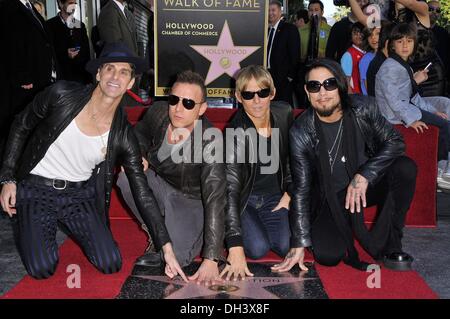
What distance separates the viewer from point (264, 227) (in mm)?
4457

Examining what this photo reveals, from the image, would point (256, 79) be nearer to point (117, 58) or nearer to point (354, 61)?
point (117, 58)

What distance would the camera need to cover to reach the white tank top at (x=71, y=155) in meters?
4.04

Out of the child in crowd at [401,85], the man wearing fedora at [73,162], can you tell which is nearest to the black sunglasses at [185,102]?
the man wearing fedora at [73,162]

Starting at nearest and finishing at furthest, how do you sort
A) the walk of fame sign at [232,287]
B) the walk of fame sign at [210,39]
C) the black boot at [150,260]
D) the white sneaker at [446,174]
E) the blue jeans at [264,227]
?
the walk of fame sign at [232,287]
the black boot at [150,260]
the blue jeans at [264,227]
the white sneaker at [446,174]
the walk of fame sign at [210,39]

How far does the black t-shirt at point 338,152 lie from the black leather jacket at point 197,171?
30.5 inches

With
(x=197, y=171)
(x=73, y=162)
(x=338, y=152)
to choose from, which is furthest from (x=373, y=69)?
(x=73, y=162)

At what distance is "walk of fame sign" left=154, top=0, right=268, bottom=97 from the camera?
659 centimetres

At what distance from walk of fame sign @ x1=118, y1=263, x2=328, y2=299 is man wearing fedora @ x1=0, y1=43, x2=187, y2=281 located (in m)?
0.28

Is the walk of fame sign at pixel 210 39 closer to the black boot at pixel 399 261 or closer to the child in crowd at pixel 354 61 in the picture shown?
the child in crowd at pixel 354 61

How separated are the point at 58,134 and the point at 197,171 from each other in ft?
3.09

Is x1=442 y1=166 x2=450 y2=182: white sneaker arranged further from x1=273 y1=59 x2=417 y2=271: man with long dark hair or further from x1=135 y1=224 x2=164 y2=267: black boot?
x1=135 y1=224 x2=164 y2=267: black boot

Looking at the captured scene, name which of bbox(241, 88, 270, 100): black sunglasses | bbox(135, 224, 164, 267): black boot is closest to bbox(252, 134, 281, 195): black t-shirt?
bbox(241, 88, 270, 100): black sunglasses

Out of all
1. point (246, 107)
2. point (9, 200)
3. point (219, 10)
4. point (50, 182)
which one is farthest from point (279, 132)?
point (219, 10)

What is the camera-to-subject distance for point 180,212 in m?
4.25
